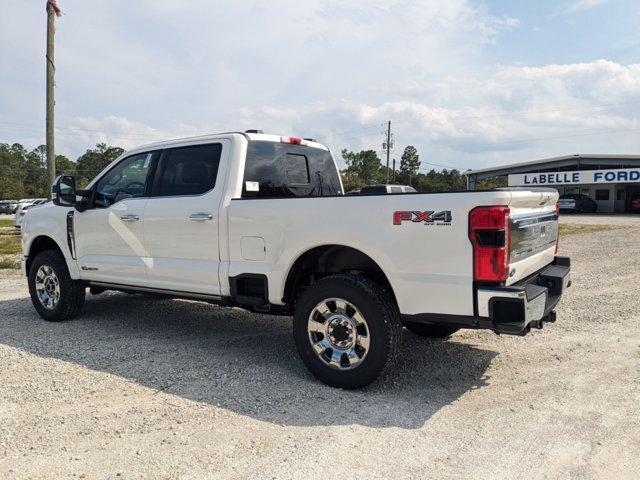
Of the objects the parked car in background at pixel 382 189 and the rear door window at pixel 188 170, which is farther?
the rear door window at pixel 188 170

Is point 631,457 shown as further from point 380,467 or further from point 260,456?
point 260,456

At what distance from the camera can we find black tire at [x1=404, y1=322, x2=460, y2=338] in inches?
211

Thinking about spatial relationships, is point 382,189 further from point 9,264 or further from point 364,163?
point 364,163

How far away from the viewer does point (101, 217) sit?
19.3 feet

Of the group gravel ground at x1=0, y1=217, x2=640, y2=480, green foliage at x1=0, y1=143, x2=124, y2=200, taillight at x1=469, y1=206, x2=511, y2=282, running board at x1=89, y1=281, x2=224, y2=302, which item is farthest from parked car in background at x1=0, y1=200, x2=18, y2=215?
taillight at x1=469, y1=206, x2=511, y2=282

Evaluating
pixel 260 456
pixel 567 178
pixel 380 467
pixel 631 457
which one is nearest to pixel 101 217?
pixel 260 456

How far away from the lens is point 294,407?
3.91m

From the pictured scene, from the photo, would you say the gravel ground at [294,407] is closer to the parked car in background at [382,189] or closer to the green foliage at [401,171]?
the parked car in background at [382,189]

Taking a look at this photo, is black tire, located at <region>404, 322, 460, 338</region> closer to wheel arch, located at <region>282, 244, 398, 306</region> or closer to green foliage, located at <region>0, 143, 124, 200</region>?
wheel arch, located at <region>282, 244, 398, 306</region>

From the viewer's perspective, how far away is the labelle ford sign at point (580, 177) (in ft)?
135

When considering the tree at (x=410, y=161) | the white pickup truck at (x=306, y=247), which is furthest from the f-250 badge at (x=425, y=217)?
the tree at (x=410, y=161)

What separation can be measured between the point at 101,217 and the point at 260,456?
3662 millimetres

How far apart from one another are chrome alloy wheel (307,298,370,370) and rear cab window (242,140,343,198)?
1318mm

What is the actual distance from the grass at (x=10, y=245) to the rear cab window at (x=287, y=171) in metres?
11.6
